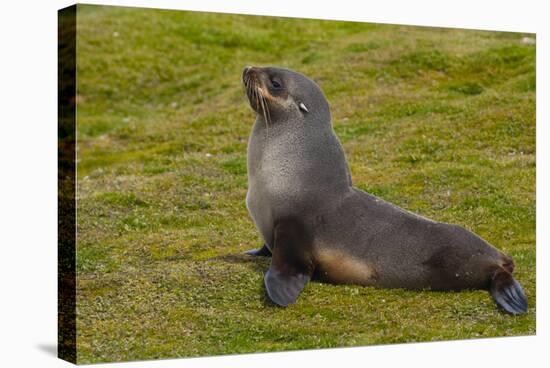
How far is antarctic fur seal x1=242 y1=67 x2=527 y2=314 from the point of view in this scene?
11438 mm

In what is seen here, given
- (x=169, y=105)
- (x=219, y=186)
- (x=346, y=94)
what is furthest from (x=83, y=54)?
(x=219, y=186)

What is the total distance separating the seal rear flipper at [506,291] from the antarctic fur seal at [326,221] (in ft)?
0.05

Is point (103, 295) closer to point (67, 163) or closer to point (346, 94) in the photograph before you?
point (67, 163)

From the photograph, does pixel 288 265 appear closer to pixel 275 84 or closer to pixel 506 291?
pixel 275 84

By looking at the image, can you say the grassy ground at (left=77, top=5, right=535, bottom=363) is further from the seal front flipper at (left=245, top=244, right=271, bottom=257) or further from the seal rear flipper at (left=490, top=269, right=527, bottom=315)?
the seal front flipper at (left=245, top=244, right=271, bottom=257)

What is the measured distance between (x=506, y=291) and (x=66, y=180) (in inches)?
245

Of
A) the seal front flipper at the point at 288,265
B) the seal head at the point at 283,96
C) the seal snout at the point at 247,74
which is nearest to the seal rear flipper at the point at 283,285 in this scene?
the seal front flipper at the point at 288,265

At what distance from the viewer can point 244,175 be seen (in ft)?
49.5

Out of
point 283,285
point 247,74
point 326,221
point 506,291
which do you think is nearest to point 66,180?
point 247,74

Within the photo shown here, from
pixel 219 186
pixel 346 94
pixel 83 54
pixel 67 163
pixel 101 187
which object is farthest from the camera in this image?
pixel 83 54

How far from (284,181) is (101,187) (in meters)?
5.35

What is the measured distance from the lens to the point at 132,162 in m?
18.2

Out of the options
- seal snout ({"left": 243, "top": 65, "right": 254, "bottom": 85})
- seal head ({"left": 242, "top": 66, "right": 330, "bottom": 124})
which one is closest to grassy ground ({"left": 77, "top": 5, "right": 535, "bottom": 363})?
seal head ({"left": 242, "top": 66, "right": 330, "bottom": 124})

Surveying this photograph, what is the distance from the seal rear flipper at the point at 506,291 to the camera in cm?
1192
